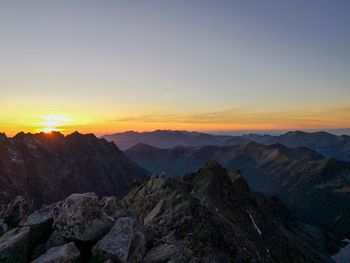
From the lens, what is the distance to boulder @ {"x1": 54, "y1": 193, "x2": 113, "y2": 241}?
23.1 meters

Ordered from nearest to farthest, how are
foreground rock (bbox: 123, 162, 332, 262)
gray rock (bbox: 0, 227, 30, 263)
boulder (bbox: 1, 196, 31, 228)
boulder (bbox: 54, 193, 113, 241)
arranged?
gray rock (bbox: 0, 227, 30, 263) → boulder (bbox: 54, 193, 113, 241) → boulder (bbox: 1, 196, 31, 228) → foreground rock (bbox: 123, 162, 332, 262)

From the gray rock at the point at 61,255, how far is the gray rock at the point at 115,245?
102 centimetres

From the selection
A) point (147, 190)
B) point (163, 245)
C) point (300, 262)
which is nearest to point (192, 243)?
point (163, 245)

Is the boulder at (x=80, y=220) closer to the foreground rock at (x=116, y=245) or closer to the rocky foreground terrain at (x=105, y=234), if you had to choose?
the rocky foreground terrain at (x=105, y=234)

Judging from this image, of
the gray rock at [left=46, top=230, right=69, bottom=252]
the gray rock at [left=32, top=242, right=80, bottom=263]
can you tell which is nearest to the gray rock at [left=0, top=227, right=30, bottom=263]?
the gray rock at [left=46, top=230, right=69, bottom=252]

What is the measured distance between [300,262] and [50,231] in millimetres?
90725

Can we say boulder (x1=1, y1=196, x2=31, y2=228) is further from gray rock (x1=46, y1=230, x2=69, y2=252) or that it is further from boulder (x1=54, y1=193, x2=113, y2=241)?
gray rock (x1=46, y1=230, x2=69, y2=252)

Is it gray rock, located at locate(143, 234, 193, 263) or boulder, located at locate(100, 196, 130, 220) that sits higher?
boulder, located at locate(100, 196, 130, 220)

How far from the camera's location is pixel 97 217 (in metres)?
24.5

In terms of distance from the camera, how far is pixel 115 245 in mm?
21984

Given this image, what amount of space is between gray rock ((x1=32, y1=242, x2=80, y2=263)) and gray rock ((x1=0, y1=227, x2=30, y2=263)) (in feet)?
4.50

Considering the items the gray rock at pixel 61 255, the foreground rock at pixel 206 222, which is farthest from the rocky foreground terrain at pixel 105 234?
the foreground rock at pixel 206 222

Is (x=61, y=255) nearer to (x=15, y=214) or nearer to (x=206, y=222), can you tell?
(x=15, y=214)

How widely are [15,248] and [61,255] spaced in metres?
3.14
